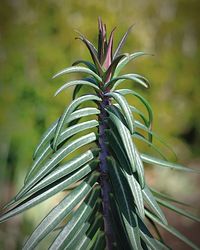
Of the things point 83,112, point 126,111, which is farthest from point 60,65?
point 126,111

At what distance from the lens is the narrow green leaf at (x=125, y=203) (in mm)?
729

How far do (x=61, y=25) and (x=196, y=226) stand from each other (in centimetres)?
223

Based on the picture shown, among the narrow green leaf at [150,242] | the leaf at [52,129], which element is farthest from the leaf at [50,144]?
the narrow green leaf at [150,242]

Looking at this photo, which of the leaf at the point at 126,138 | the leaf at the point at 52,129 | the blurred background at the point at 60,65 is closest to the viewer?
the leaf at the point at 126,138

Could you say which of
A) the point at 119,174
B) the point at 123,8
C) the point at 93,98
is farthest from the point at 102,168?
the point at 123,8

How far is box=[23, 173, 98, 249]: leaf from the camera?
2.43ft

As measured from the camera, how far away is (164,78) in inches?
169

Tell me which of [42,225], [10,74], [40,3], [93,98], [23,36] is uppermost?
[40,3]

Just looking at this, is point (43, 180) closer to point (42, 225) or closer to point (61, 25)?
point (42, 225)

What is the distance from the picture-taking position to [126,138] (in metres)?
0.71

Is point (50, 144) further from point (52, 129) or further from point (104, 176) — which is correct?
point (104, 176)

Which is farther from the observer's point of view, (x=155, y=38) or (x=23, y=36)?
(x=155, y=38)

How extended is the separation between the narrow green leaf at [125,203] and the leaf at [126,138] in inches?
4.3

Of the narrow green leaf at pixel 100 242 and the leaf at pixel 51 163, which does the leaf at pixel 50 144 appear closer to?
the leaf at pixel 51 163
